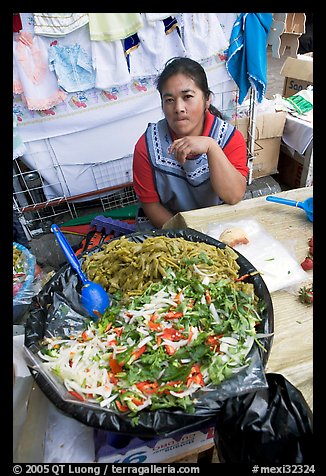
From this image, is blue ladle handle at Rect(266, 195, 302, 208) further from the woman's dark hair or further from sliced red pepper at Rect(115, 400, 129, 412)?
sliced red pepper at Rect(115, 400, 129, 412)

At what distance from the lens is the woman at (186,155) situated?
1.64m

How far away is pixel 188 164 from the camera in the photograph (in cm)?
183

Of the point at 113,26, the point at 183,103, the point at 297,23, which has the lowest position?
the point at 183,103

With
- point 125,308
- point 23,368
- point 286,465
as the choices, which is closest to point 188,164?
point 125,308

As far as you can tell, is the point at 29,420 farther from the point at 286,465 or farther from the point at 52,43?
the point at 52,43

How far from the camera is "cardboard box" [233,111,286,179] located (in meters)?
3.06

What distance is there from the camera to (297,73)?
11.3 ft

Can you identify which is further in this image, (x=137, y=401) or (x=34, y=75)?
(x=34, y=75)

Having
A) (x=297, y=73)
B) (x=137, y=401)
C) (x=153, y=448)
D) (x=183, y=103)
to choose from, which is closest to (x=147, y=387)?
(x=137, y=401)

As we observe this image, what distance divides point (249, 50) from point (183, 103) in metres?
1.16

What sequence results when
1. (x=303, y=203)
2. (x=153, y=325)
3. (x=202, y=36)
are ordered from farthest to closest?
1. (x=202, y=36)
2. (x=303, y=203)
3. (x=153, y=325)

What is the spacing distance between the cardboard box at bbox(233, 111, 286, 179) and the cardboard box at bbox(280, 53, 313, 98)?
0.68 m

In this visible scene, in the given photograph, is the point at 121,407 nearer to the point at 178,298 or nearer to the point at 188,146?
the point at 178,298

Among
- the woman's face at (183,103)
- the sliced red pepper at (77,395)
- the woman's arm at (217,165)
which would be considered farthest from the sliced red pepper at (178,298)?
the woman's face at (183,103)
